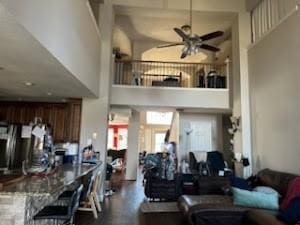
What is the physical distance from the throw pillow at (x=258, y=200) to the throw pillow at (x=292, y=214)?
1.82 feet

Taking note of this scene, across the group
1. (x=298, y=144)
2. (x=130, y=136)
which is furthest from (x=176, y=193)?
(x=130, y=136)

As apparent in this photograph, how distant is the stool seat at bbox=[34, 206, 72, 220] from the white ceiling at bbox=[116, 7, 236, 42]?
5.95 meters

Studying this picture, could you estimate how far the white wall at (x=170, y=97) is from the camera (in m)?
7.67

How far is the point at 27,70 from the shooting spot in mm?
3979

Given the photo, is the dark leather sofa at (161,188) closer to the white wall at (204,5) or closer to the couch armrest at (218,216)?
the couch armrest at (218,216)

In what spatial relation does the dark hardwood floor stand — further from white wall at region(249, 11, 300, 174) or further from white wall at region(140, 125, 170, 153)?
white wall at region(140, 125, 170, 153)

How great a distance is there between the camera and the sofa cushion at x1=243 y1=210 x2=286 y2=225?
123 inches

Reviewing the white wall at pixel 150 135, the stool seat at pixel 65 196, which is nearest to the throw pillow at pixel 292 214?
the stool seat at pixel 65 196

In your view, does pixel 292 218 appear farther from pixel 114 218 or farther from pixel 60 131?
pixel 60 131

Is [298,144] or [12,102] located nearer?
[298,144]

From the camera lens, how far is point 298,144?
4.72 meters

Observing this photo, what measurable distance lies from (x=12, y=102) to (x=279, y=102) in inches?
245

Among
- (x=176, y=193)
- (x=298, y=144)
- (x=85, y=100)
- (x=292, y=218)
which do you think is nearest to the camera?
(x=292, y=218)

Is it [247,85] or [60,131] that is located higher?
[247,85]
